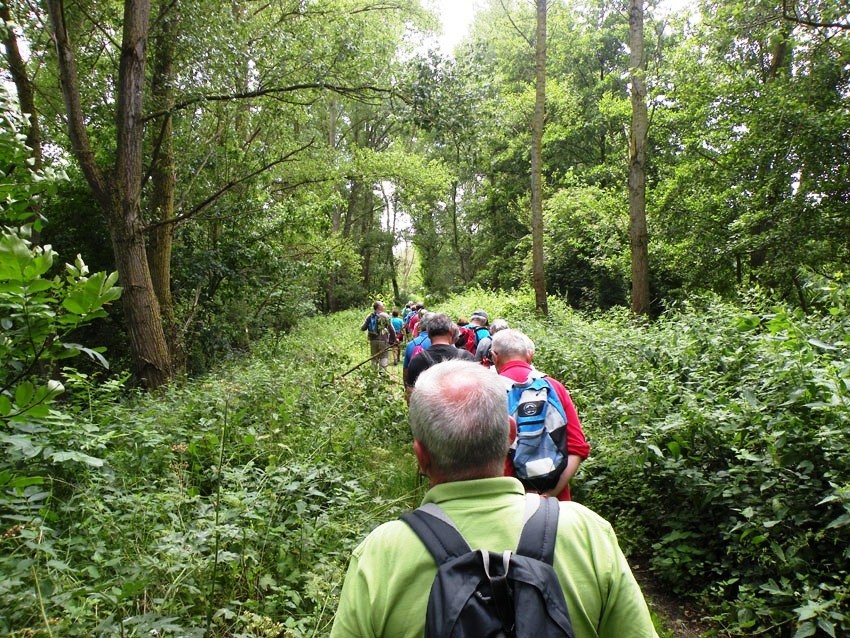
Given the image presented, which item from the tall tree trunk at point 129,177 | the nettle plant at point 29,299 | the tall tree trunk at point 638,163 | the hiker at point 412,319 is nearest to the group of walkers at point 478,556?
the nettle plant at point 29,299

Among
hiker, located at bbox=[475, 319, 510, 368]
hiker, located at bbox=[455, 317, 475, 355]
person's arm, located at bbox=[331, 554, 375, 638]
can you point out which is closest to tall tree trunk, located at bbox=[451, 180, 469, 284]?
hiker, located at bbox=[455, 317, 475, 355]

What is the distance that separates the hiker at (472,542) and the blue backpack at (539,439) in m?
1.71

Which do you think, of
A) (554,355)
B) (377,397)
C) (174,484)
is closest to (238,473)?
(174,484)

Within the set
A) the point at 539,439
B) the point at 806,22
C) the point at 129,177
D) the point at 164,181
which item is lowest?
the point at 539,439

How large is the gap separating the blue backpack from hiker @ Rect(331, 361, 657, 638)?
1714mm

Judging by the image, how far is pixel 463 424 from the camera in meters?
1.55

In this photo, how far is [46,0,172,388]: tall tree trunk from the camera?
261 inches

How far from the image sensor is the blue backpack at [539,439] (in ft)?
10.6

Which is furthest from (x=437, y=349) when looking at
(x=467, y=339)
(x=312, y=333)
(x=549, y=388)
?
(x=312, y=333)

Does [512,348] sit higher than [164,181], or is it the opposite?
[164,181]

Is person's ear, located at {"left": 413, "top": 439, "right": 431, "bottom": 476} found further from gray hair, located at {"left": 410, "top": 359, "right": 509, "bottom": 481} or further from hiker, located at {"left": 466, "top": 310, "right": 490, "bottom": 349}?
hiker, located at {"left": 466, "top": 310, "right": 490, "bottom": 349}

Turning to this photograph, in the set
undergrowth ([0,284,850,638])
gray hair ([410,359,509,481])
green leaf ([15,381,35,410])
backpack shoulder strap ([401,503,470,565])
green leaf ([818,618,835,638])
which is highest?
green leaf ([15,381,35,410])

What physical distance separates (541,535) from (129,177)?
7350 millimetres

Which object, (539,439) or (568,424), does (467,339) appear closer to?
(568,424)
